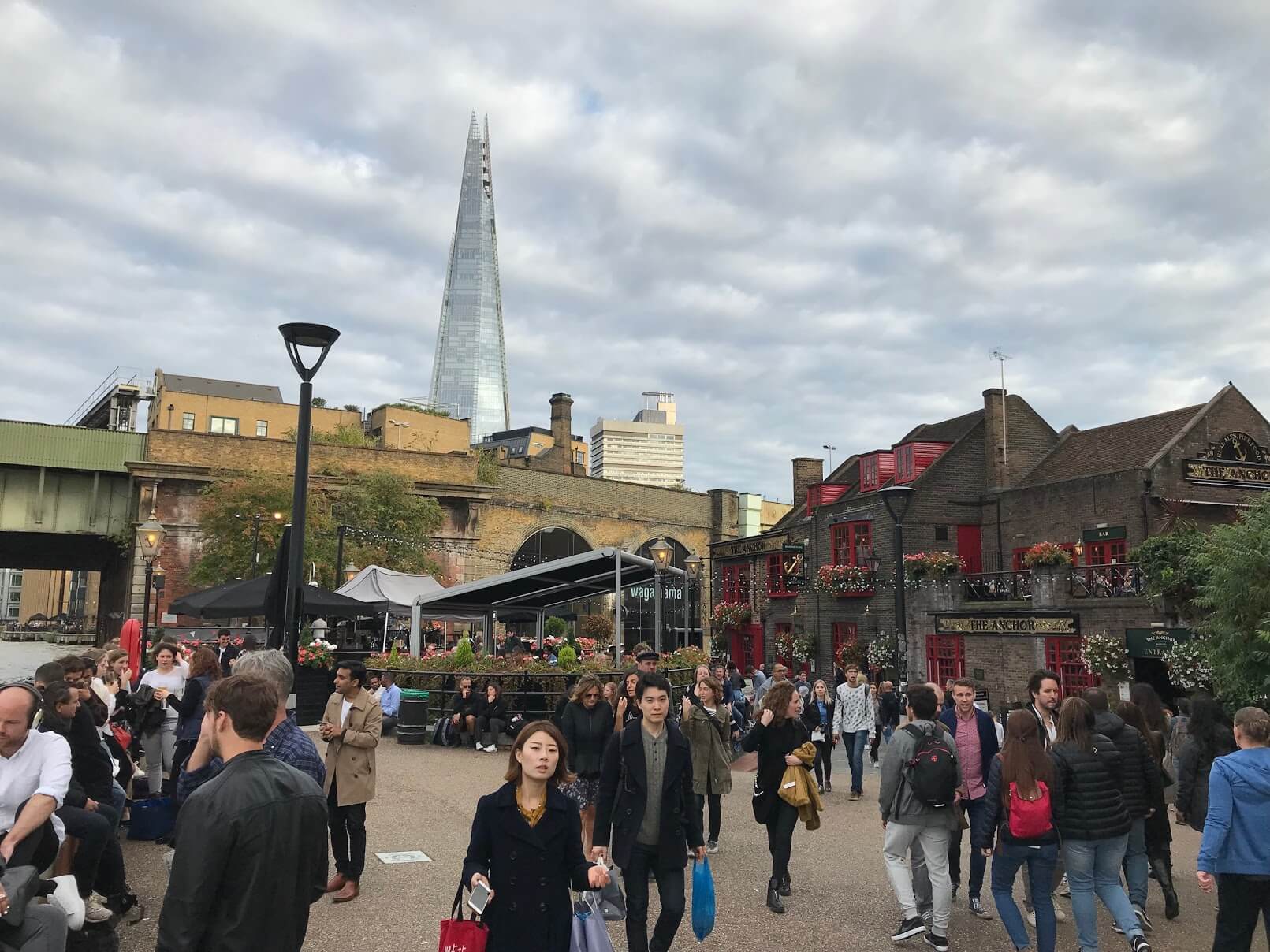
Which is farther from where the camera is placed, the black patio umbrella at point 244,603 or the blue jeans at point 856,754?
the black patio umbrella at point 244,603

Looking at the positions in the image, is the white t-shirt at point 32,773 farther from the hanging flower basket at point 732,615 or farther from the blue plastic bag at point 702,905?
the hanging flower basket at point 732,615

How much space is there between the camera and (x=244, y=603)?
18.0 meters

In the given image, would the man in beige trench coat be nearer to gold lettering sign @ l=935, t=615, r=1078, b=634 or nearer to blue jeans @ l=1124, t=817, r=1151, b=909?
blue jeans @ l=1124, t=817, r=1151, b=909

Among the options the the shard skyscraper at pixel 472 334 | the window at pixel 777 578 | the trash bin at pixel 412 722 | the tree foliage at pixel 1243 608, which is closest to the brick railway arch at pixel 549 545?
the window at pixel 777 578

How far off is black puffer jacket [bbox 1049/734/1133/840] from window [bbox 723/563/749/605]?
3023 centimetres

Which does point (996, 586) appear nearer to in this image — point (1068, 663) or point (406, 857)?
point (1068, 663)

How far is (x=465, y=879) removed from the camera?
4.10 m

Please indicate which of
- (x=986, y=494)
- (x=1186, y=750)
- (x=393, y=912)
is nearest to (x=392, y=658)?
(x=393, y=912)

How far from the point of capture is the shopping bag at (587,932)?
4176 mm

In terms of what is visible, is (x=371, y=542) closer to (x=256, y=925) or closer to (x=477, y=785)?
(x=477, y=785)

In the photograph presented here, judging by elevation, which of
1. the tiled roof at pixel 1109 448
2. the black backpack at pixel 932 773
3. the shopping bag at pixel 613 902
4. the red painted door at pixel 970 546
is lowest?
the shopping bag at pixel 613 902

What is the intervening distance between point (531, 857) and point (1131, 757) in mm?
4435

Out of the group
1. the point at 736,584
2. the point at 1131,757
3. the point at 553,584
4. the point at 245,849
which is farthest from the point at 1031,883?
the point at 736,584

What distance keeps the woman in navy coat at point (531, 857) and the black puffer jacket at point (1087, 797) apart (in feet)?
10.6
